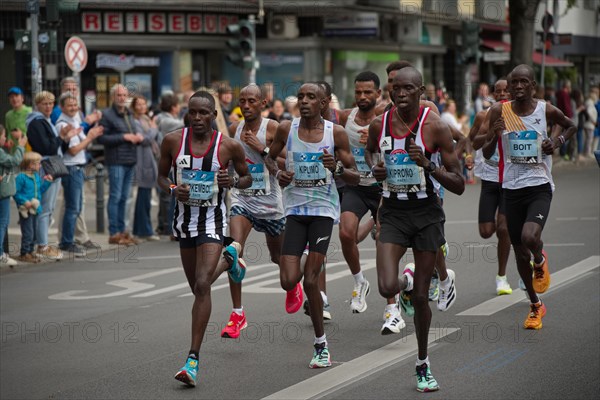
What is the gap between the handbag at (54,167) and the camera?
14.3m

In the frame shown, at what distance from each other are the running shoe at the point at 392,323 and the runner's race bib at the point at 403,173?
183 cm

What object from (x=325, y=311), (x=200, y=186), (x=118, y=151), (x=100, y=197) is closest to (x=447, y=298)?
(x=325, y=311)

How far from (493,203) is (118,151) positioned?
5978 millimetres

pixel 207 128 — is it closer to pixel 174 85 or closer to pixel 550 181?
pixel 550 181

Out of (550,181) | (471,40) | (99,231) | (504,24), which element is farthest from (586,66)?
(550,181)

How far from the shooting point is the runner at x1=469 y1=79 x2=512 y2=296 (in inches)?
449

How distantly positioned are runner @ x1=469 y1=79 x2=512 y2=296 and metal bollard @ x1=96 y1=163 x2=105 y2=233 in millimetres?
6529

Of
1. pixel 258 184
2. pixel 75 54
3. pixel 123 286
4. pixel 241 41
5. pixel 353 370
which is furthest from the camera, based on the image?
pixel 241 41

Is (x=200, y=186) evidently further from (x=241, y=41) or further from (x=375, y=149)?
(x=241, y=41)

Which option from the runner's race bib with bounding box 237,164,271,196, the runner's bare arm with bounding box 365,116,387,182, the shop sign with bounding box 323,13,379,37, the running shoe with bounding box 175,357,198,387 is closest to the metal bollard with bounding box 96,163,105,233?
the runner's race bib with bounding box 237,164,271,196

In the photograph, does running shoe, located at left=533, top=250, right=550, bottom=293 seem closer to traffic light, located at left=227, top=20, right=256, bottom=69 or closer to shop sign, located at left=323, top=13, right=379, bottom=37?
traffic light, located at left=227, top=20, right=256, bottom=69

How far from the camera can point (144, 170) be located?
16266 millimetres

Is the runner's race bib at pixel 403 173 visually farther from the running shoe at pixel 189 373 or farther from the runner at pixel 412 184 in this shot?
the running shoe at pixel 189 373

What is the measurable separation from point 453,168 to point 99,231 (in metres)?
9.90
